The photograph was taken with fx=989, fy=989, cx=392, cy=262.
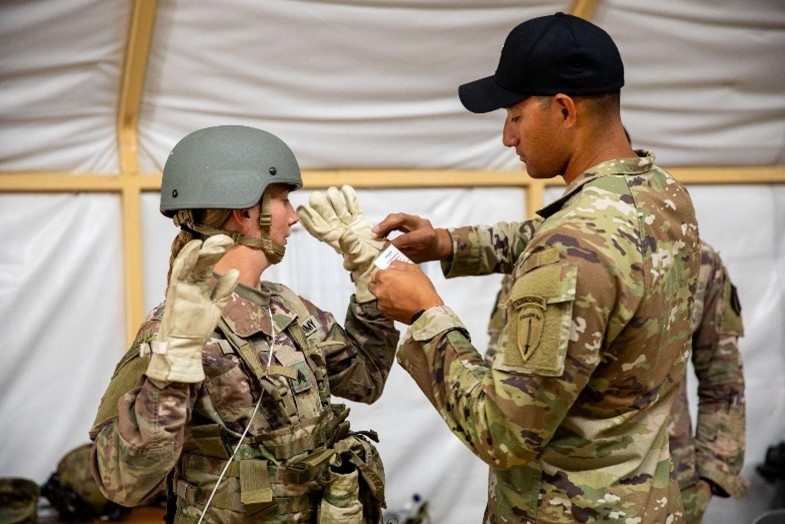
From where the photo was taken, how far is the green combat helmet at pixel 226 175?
255 cm

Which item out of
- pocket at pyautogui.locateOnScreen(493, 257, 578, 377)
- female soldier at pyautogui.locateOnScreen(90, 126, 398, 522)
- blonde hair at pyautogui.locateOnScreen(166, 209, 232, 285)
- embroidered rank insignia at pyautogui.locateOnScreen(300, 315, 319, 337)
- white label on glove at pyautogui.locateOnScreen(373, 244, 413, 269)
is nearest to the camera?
pocket at pyautogui.locateOnScreen(493, 257, 578, 377)

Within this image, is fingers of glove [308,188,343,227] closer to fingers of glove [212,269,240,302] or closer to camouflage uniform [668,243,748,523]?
fingers of glove [212,269,240,302]

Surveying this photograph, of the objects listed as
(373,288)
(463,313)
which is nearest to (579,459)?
(373,288)

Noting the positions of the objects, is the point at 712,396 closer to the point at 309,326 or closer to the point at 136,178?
the point at 309,326

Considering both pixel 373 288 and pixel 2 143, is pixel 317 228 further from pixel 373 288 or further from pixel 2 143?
pixel 2 143

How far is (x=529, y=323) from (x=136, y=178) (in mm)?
2621

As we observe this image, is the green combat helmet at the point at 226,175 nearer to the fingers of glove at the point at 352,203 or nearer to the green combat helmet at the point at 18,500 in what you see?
the fingers of glove at the point at 352,203

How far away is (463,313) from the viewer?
15.9 ft

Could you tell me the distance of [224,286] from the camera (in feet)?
7.22

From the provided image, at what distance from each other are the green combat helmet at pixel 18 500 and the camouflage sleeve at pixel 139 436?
182 cm

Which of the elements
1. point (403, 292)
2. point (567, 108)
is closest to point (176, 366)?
point (403, 292)

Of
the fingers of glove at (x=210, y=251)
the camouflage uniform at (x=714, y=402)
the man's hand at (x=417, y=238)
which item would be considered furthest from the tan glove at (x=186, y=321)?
the camouflage uniform at (x=714, y=402)

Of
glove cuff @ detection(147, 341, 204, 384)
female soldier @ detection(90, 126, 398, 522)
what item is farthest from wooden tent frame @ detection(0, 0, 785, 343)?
glove cuff @ detection(147, 341, 204, 384)

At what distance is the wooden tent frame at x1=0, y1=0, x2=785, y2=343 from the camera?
13.2 ft
